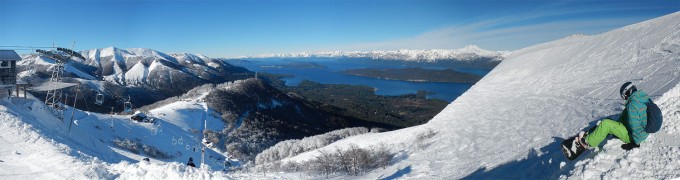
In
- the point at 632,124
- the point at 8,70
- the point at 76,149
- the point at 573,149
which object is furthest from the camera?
the point at 8,70

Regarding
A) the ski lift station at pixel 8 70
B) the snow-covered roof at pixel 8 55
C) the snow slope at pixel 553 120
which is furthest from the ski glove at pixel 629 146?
the snow-covered roof at pixel 8 55

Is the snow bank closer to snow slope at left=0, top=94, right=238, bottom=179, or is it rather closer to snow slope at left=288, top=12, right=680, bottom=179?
snow slope at left=288, top=12, right=680, bottom=179

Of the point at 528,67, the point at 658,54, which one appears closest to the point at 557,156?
the point at 658,54

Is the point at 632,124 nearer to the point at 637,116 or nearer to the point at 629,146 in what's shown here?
the point at 637,116

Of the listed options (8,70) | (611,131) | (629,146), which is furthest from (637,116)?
(8,70)

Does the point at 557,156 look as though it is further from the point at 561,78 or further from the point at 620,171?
the point at 561,78

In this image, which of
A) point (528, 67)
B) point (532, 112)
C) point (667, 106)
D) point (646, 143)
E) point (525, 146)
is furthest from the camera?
point (528, 67)

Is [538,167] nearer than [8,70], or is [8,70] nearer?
[538,167]
